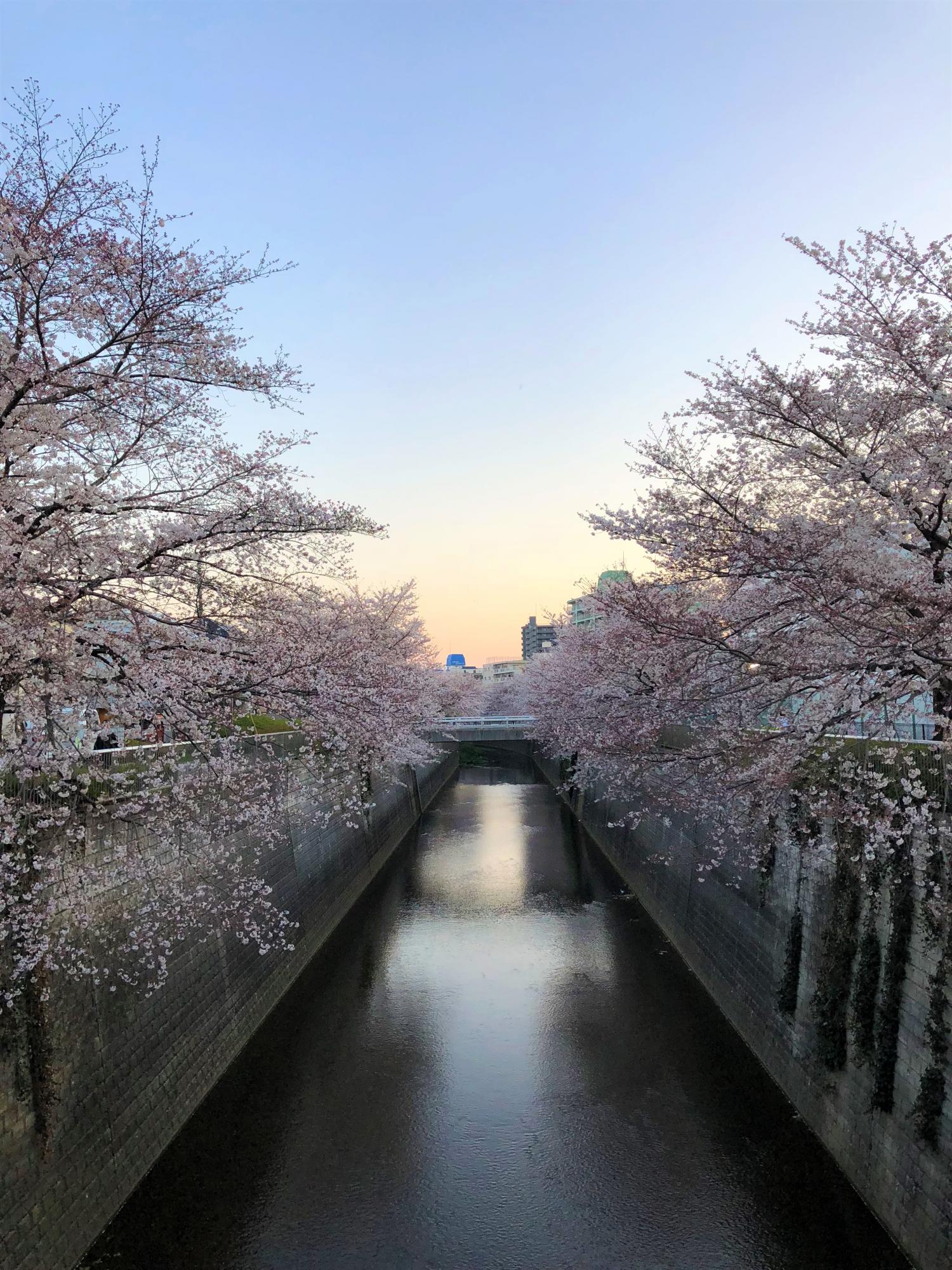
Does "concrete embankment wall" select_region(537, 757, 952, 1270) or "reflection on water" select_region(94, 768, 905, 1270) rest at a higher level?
"concrete embankment wall" select_region(537, 757, 952, 1270)

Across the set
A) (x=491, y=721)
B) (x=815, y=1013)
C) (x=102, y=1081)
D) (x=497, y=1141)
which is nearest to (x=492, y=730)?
(x=491, y=721)

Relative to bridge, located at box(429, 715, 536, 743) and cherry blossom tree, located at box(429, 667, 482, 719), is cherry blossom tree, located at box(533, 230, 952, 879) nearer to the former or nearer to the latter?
cherry blossom tree, located at box(429, 667, 482, 719)

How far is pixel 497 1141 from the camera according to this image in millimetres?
11734

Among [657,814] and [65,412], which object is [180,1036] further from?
[657,814]

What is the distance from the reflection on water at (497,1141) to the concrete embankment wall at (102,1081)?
0.48 metres

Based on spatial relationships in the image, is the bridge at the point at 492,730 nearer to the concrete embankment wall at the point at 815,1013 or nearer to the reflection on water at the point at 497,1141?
the concrete embankment wall at the point at 815,1013

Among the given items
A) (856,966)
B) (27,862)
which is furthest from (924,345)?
(27,862)

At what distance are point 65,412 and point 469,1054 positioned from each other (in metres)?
12.2

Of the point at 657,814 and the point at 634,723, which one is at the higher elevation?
the point at 634,723

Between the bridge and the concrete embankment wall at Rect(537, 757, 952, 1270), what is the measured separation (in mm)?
36966

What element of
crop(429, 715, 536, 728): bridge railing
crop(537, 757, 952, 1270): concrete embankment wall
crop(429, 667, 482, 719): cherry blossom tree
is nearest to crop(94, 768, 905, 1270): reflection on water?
crop(537, 757, 952, 1270): concrete embankment wall

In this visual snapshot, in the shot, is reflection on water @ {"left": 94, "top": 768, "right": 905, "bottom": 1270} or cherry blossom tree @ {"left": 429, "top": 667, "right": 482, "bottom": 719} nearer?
reflection on water @ {"left": 94, "top": 768, "right": 905, "bottom": 1270}

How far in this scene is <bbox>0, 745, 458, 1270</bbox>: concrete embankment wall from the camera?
8.02 metres

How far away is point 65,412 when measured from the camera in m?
7.90
